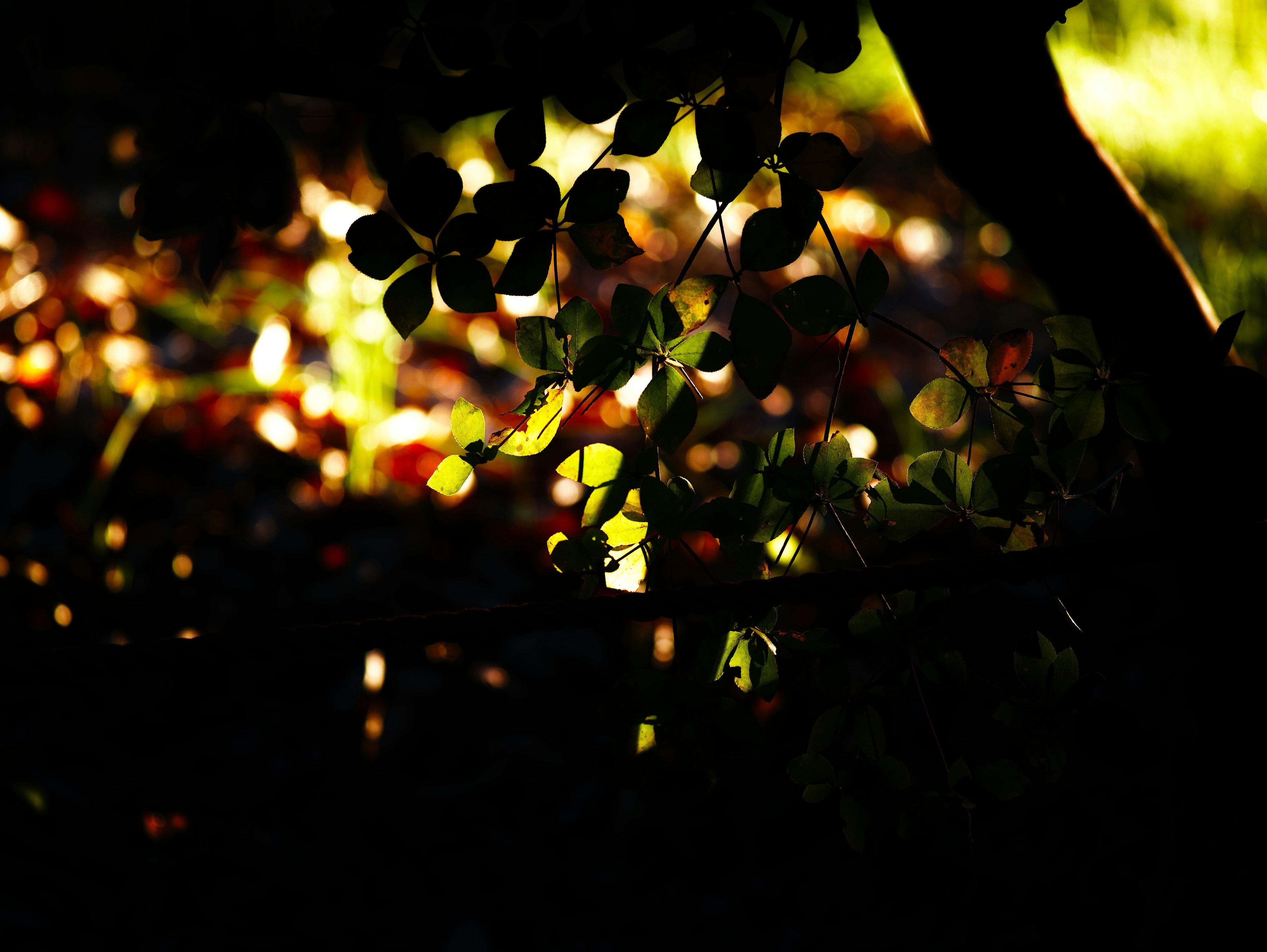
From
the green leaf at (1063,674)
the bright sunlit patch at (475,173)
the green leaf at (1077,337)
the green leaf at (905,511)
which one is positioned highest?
the bright sunlit patch at (475,173)

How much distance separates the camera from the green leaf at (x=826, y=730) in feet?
1.71

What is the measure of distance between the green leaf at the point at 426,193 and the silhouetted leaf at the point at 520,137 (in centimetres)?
4

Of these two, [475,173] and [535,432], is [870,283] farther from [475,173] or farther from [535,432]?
[475,173]

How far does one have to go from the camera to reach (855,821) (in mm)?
511

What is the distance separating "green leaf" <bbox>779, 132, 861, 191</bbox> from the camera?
1.52ft

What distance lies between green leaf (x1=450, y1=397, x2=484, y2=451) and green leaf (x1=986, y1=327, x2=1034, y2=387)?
34 centimetres

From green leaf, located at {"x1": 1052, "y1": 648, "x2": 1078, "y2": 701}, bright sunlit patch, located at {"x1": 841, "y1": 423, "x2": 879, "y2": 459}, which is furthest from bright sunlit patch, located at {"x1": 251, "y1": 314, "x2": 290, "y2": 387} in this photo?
green leaf, located at {"x1": 1052, "y1": 648, "x2": 1078, "y2": 701}

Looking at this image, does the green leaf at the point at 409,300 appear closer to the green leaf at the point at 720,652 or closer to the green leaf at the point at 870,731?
the green leaf at the point at 720,652

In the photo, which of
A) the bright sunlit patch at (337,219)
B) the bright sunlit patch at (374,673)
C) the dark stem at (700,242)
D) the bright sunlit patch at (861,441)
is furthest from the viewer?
the bright sunlit patch at (337,219)

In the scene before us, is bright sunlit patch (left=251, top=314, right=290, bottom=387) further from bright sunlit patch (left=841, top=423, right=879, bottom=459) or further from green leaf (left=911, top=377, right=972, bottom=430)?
green leaf (left=911, top=377, right=972, bottom=430)

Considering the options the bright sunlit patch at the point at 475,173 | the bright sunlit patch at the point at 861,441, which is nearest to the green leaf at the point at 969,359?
the bright sunlit patch at the point at 861,441

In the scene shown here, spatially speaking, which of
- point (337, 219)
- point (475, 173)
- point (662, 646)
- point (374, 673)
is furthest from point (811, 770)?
point (475, 173)

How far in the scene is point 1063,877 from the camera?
89 centimetres

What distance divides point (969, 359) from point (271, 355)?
4.51 ft
